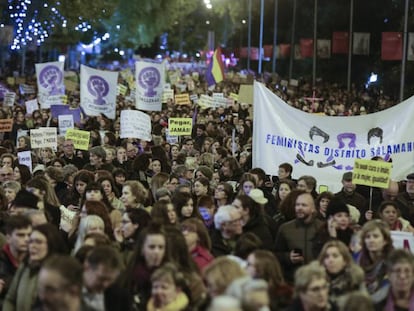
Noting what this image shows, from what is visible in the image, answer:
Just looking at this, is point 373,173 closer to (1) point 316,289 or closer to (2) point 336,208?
(2) point 336,208

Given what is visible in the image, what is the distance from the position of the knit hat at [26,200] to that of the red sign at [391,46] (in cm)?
2887

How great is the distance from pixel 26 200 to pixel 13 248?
5.41ft

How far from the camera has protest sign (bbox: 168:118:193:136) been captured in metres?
20.5

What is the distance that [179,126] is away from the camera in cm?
2055

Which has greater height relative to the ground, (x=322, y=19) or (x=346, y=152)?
(x=322, y=19)

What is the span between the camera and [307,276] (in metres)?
7.97

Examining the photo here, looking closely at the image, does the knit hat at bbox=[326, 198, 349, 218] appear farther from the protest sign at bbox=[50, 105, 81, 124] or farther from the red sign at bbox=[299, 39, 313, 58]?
the red sign at bbox=[299, 39, 313, 58]

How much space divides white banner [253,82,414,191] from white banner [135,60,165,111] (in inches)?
441

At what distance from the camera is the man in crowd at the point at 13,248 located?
31.1ft

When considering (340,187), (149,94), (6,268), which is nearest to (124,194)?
(6,268)

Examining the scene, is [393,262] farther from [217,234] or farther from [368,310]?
[217,234]

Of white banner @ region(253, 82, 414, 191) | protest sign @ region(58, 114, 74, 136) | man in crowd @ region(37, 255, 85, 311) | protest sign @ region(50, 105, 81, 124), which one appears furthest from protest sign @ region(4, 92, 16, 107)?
man in crowd @ region(37, 255, 85, 311)

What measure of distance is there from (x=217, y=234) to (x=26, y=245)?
204 centimetres

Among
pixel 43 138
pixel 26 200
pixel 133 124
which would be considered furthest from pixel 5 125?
pixel 26 200
